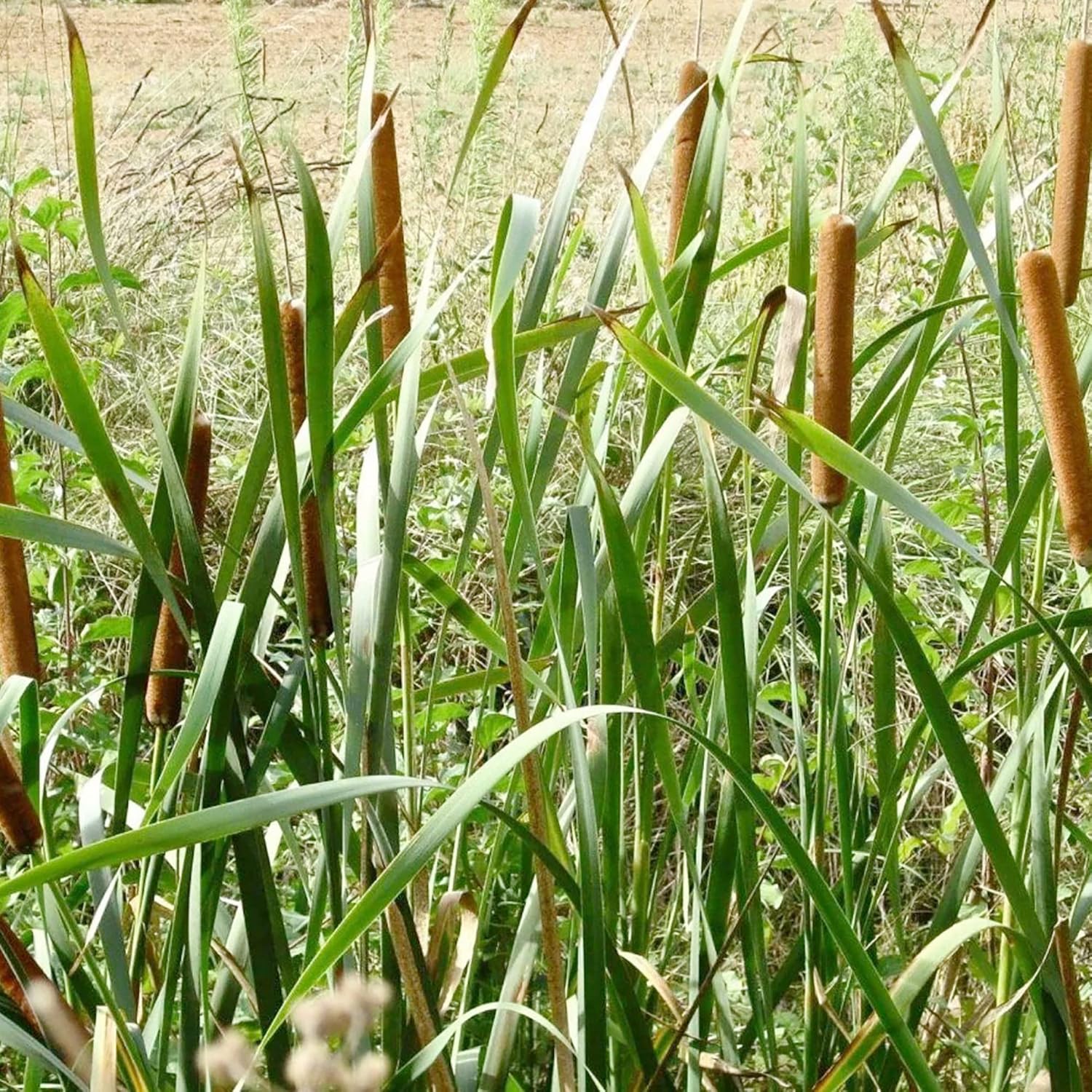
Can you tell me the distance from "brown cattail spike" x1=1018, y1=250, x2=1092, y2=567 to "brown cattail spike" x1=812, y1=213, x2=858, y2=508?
0.09 metres

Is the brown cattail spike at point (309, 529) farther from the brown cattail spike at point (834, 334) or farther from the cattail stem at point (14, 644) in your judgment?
the brown cattail spike at point (834, 334)

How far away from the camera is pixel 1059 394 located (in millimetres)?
760

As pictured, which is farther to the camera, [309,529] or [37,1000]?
[309,529]

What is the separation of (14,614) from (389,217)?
0.99 ft

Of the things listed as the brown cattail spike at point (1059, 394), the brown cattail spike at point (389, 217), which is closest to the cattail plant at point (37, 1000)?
the brown cattail spike at point (389, 217)

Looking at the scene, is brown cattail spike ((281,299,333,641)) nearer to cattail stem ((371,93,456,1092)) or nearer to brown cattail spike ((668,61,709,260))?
cattail stem ((371,93,456,1092))

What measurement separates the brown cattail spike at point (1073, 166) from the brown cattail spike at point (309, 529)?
459mm

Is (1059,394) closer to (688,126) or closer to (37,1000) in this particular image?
(688,126)

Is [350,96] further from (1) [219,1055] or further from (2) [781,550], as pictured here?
(1) [219,1055]

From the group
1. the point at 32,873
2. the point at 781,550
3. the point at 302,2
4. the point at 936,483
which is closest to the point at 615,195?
the point at 936,483

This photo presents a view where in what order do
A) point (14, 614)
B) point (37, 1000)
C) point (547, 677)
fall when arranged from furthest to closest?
point (547, 677) < point (14, 614) < point (37, 1000)

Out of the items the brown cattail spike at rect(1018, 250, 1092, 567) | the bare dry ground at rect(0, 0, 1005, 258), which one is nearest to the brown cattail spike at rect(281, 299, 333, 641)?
the bare dry ground at rect(0, 0, 1005, 258)

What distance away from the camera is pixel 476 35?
2674mm

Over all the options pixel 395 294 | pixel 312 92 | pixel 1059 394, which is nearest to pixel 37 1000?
pixel 395 294
